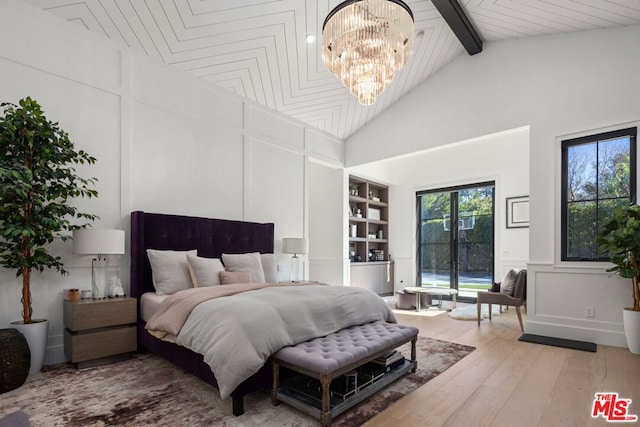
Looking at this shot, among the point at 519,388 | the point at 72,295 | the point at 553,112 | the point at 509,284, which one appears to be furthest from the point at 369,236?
the point at 72,295

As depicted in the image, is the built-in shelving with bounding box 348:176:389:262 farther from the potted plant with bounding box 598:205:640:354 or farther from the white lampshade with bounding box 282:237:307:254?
the potted plant with bounding box 598:205:640:354

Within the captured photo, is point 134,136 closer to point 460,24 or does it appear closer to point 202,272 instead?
point 202,272

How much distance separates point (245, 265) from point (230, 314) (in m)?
1.80

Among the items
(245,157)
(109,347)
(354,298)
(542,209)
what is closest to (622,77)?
(542,209)

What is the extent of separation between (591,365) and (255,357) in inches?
120

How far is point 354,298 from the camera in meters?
3.12

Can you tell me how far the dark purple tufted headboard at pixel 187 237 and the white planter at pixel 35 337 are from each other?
2.64 ft

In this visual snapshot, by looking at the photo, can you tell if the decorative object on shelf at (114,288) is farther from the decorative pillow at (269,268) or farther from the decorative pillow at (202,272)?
the decorative pillow at (269,268)

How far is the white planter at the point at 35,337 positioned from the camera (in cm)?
282

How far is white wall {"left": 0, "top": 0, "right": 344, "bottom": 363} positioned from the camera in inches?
125

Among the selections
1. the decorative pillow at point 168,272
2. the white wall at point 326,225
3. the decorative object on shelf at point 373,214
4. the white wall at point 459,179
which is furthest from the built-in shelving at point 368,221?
the decorative pillow at point 168,272

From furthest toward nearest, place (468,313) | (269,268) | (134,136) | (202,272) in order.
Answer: (468,313) → (269,268) → (134,136) → (202,272)

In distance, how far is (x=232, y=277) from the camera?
3779 mm

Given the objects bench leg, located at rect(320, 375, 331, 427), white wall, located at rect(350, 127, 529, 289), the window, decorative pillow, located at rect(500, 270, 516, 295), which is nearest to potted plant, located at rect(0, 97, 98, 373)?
bench leg, located at rect(320, 375, 331, 427)
